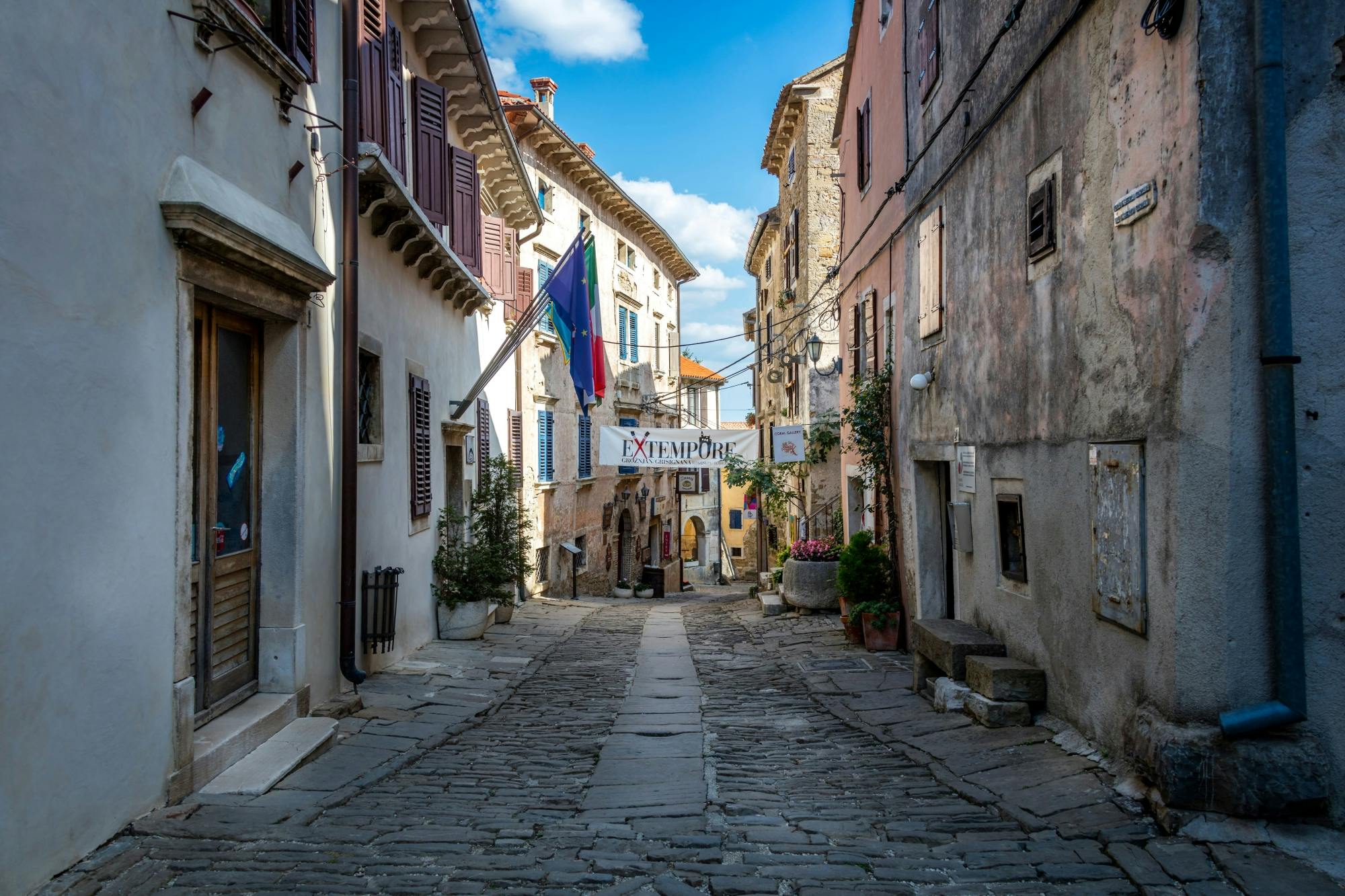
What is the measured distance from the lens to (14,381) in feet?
12.0

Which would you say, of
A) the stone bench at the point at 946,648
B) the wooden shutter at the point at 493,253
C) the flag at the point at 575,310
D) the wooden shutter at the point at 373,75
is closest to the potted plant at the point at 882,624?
the stone bench at the point at 946,648

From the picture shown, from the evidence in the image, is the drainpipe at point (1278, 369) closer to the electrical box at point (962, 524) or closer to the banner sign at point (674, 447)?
the electrical box at point (962, 524)

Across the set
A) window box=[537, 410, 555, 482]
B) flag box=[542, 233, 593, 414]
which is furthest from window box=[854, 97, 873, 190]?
window box=[537, 410, 555, 482]

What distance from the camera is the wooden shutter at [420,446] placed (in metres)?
10.3

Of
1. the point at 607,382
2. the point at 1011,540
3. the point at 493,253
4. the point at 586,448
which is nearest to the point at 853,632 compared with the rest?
the point at 1011,540

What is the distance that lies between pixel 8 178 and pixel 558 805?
3.96 m

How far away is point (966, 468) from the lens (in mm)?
8172

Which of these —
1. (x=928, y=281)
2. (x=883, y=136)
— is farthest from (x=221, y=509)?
(x=883, y=136)

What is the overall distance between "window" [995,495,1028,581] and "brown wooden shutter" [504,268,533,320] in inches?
463

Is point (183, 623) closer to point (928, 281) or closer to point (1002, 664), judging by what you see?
point (1002, 664)

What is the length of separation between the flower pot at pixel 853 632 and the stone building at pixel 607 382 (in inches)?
363

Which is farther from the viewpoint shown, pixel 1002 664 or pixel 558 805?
pixel 1002 664

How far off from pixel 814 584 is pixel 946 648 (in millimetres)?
6464

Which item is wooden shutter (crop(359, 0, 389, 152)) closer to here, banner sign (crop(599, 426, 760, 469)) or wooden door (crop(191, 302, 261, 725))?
wooden door (crop(191, 302, 261, 725))
